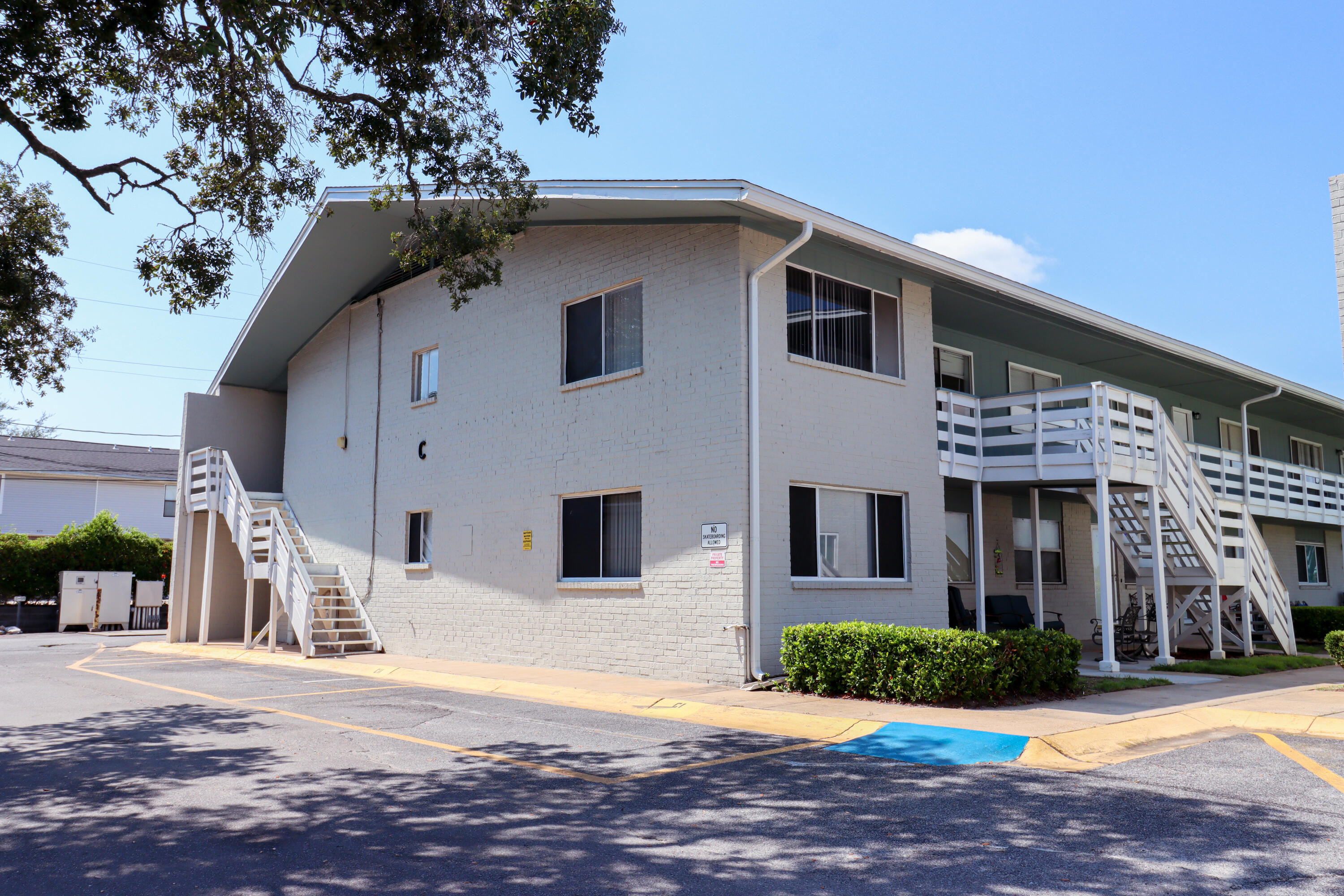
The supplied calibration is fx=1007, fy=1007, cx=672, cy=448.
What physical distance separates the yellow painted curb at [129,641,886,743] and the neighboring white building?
28.3 metres

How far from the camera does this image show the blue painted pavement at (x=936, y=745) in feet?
27.6

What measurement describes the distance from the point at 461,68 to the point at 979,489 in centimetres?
1006

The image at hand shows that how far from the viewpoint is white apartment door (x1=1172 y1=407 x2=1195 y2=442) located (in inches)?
934

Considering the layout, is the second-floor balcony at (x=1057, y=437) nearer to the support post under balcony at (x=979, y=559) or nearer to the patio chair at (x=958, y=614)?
the support post under balcony at (x=979, y=559)

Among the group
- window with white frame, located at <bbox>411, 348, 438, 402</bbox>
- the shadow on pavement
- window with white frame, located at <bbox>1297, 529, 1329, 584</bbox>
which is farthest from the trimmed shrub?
window with white frame, located at <bbox>1297, 529, 1329, 584</bbox>

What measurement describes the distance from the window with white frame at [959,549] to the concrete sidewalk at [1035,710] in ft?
15.2

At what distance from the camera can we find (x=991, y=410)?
16875 millimetres

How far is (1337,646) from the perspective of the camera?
1278cm

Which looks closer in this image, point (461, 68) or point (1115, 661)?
point (461, 68)

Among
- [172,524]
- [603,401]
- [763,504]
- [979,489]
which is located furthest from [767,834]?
[172,524]

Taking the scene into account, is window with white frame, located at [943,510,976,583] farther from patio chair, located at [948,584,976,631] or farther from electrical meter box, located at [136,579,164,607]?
electrical meter box, located at [136,579,164,607]

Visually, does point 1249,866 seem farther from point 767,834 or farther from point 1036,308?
point 1036,308

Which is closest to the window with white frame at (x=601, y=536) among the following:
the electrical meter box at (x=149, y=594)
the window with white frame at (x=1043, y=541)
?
the window with white frame at (x=1043, y=541)

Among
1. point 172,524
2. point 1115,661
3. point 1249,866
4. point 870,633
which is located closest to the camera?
point 1249,866
